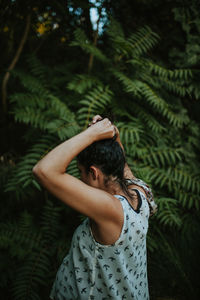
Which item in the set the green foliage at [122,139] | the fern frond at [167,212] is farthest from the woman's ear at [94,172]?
the fern frond at [167,212]

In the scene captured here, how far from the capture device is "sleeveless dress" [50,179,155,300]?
1.08 metres

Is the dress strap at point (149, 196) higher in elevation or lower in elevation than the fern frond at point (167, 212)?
higher

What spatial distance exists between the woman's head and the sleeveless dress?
0.50 feet

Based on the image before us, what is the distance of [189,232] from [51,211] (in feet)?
5.68

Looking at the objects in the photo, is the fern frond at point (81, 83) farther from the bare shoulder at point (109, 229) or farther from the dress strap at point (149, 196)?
the bare shoulder at point (109, 229)

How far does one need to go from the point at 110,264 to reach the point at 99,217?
1.15 ft

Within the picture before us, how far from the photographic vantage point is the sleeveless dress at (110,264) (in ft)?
3.53

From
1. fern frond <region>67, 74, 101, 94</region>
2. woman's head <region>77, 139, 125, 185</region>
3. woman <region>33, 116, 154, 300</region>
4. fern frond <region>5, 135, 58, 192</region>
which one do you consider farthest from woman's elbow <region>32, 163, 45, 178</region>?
fern frond <region>67, 74, 101, 94</region>

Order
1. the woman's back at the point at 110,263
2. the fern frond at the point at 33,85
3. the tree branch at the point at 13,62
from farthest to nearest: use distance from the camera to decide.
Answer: the tree branch at the point at 13,62 → the fern frond at the point at 33,85 → the woman's back at the point at 110,263

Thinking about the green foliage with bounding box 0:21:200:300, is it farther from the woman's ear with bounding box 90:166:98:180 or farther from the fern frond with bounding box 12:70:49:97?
the woman's ear with bounding box 90:166:98:180

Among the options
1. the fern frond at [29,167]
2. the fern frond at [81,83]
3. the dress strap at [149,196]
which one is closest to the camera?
the dress strap at [149,196]

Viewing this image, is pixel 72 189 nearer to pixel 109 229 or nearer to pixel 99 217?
pixel 99 217

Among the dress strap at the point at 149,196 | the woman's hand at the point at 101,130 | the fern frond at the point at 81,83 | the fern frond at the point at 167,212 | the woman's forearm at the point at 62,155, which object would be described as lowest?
the fern frond at the point at 167,212

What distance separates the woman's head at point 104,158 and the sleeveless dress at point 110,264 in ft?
0.50
